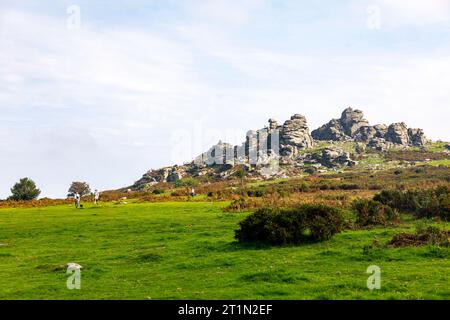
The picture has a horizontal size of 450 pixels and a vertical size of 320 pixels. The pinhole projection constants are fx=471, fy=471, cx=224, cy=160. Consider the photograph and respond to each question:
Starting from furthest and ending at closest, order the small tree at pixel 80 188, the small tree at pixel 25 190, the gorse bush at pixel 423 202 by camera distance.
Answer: the small tree at pixel 80 188 < the small tree at pixel 25 190 < the gorse bush at pixel 423 202

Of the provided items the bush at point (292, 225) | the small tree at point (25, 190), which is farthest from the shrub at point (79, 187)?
the bush at point (292, 225)

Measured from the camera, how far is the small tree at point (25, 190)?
9744 cm

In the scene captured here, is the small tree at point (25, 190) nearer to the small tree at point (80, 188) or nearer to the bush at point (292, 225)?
the small tree at point (80, 188)

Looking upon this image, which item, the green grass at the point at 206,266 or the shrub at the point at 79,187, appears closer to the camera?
the green grass at the point at 206,266

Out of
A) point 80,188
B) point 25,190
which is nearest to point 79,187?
point 80,188

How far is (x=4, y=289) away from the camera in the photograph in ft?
62.1

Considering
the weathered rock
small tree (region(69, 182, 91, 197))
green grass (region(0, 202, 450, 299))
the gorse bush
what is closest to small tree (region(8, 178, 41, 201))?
small tree (region(69, 182, 91, 197))

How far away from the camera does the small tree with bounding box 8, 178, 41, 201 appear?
3836 inches

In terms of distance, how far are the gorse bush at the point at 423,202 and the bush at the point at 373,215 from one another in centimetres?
300

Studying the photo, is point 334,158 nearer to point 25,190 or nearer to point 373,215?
point 25,190

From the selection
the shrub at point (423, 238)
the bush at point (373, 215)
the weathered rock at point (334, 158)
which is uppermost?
the weathered rock at point (334, 158)
